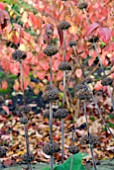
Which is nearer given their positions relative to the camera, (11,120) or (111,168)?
(111,168)

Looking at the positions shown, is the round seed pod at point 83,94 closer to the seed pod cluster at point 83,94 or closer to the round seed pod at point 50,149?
the seed pod cluster at point 83,94

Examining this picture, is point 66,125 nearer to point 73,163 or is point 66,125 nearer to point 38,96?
point 38,96

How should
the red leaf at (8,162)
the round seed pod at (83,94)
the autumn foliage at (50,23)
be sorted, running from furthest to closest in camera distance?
the red leaf at (8,162)
the autumn foliage at (50,23)
the round seed pod at (83,94)

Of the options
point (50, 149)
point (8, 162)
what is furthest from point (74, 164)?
point (8, 162)

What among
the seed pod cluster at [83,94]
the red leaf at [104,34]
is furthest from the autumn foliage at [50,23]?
the seed pod cluster at [83,94]

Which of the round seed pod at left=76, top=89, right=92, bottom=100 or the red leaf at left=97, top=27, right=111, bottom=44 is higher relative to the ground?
the red leaf at left=97, top=27, right=111, bottom=44

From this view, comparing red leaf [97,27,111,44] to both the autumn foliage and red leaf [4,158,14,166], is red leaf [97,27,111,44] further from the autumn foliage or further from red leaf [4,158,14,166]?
red leaf [4,158,14,166]

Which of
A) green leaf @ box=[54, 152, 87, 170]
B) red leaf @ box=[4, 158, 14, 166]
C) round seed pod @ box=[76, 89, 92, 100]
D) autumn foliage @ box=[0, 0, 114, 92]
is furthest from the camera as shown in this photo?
red leaf @ box=[4, 158, 14, 166]

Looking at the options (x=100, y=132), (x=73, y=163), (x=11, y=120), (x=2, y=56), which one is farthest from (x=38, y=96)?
(x=73, y=163)

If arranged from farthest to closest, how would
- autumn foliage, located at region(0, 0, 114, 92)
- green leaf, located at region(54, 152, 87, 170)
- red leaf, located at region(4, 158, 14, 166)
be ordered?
red leaf, located at region(4, 158, 14, 166)
autumn foliage, located at region(0, 0, 114, 92)
green leaf, located at region(54, 152, 87, 170)

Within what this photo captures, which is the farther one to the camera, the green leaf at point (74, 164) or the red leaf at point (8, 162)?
the red leaf at point (8, 162)

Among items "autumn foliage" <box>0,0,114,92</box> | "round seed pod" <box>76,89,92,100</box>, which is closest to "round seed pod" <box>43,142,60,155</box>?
"round seed pod" <box>76,89,92,100</box>

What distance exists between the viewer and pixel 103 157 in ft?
10.7

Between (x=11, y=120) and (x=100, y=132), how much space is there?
3.83 feet
